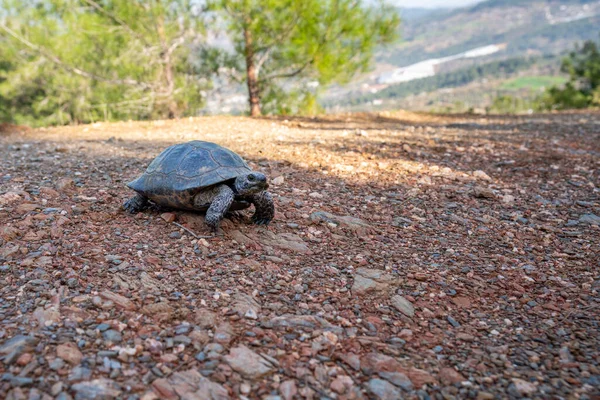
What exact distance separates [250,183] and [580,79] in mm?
37041

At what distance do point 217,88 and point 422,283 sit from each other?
13.3m

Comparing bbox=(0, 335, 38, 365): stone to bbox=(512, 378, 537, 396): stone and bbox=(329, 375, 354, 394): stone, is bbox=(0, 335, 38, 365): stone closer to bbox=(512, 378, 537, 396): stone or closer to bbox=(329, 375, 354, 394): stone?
bbox=(329, 375, 354, 394): stone

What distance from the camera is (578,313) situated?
9.56 ft

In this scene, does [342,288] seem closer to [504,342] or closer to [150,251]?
[504,342]

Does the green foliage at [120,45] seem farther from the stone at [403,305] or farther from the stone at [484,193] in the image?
the stone at [403,305]

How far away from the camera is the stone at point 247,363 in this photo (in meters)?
2.22

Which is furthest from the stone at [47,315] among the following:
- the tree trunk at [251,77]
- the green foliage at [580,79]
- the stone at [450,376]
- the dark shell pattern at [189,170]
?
the green foliage at [580,79]

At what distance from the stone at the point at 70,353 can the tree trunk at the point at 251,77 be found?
11.8 metres

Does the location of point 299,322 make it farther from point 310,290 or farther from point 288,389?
point 288,389

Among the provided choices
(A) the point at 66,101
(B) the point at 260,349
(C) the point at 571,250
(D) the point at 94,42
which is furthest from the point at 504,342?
(A) the point at 66,101

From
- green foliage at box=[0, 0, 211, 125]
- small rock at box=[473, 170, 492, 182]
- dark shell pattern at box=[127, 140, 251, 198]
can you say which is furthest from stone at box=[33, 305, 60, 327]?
green foliage at box=[0, 0, 211, 125]

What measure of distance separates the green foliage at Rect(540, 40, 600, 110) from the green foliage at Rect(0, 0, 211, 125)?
85.9ft

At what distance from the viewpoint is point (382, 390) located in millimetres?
2180

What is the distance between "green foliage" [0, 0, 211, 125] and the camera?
1230 centimetres
